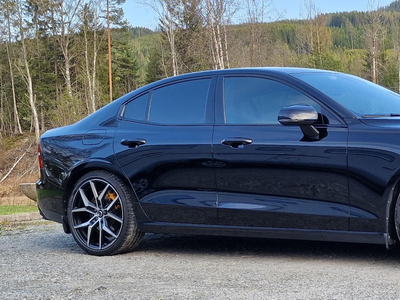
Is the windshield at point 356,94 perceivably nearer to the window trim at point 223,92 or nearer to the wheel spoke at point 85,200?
the window trim at point 223,92

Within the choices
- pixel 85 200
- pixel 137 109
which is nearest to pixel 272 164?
pixel 137 109

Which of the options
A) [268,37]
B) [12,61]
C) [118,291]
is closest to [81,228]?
[118,291]

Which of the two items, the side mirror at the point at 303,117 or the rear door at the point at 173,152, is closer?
the side mirror at the point at 303,117

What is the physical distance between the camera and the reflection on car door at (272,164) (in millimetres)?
4504

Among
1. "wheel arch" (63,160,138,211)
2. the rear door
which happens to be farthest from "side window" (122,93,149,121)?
"wheel arch" (63,160,138,211)

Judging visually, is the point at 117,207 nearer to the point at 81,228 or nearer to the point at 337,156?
the point at 81,228

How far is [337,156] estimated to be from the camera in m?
4.45

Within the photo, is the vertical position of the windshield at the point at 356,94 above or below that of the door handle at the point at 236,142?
above

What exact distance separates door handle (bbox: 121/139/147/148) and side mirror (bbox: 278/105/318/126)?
1.35 metres

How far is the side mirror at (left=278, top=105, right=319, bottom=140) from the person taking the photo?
4531mm

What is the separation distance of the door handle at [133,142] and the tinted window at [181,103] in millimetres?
230

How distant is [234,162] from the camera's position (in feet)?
15.9

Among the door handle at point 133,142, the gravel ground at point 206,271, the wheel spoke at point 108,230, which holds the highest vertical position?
the door handle at point 133,142

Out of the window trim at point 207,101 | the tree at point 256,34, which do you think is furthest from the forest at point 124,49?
the window trim at point 207,101
